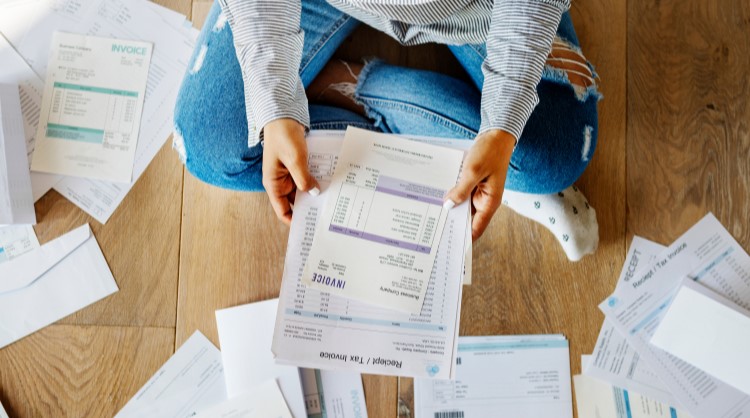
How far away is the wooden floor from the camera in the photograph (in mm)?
909

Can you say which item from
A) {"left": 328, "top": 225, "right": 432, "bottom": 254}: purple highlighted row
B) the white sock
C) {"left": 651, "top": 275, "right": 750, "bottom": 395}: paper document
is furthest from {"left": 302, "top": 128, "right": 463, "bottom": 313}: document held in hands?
{"left": 651, "top": 275, "right": 750, "bottom": 395}: paper document

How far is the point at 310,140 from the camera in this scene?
69cm

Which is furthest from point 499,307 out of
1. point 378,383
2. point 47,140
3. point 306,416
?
point 47,140

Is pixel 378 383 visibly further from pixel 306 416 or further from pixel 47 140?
pixel 47 140

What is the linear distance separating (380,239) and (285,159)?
0.14m

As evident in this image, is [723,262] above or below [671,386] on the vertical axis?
above

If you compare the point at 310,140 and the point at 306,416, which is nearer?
the point at 310,140

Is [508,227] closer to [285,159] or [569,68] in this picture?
[569,68]

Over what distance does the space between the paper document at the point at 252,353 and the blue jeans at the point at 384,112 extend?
0.66 ft

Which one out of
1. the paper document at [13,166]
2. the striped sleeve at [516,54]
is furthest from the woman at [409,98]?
the paper document at [13,166]

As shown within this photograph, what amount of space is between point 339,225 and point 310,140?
11cm

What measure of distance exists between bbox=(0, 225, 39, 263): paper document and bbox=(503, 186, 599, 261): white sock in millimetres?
754

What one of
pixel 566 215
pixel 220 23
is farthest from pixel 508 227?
pixel 220 23

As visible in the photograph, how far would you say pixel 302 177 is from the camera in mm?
652
